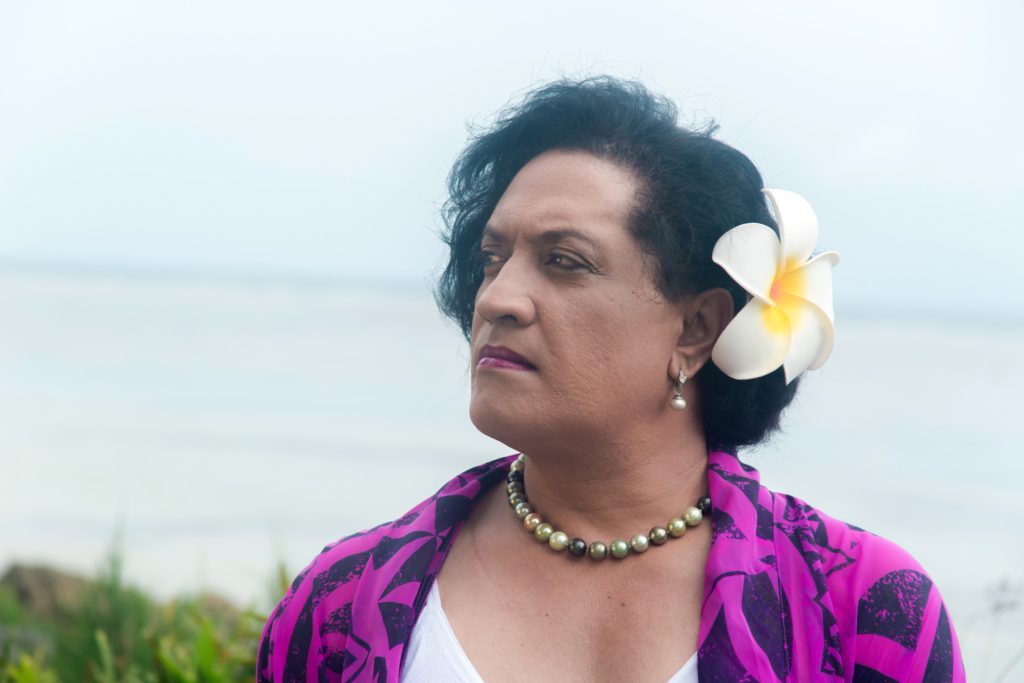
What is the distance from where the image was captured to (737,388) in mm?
2576

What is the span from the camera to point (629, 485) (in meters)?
2.47

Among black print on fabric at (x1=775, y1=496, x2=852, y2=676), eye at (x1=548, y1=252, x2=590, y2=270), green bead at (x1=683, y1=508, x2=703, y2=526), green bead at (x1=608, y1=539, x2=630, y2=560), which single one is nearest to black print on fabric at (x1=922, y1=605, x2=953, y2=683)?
black print on fabric at (x1=775, y1=496, x2=852, y2=676)

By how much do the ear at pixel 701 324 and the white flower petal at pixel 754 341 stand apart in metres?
0.06

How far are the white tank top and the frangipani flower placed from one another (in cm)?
60

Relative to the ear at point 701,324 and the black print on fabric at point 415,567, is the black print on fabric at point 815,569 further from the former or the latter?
the black print on fabric at point 415,567

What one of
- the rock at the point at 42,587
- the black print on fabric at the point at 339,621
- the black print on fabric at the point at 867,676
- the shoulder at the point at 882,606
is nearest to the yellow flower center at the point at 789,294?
the shoulder at the point at 882,606

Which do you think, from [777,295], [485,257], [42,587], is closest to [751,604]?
[777,295]

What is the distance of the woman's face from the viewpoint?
2373 mm

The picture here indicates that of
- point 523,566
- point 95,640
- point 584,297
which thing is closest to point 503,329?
point 584,297

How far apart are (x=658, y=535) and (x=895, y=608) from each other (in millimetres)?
457

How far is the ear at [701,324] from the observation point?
250cm

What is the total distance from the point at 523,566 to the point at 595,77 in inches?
41.3

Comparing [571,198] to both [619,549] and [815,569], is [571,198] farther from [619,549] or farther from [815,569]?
[815,569]

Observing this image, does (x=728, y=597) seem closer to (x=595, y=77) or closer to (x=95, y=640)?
(x=595, y=77)
